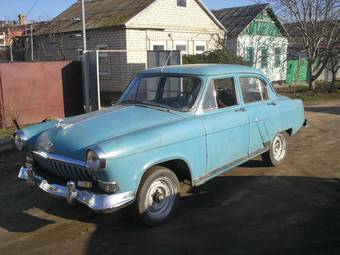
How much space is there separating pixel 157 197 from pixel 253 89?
2.52 metres

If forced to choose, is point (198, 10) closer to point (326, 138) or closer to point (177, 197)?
point (326, 138)

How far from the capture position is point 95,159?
4.20m

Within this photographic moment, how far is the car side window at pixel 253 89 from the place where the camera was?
245 inches

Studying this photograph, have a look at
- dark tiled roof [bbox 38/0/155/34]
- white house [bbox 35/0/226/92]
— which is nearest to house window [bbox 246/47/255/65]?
white house [bbox 35/0/226/92]

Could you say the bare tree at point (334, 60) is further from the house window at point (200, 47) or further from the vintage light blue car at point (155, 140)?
the vintage light blue car at point (155, 140)

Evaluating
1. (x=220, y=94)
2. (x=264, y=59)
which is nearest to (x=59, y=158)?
(x=220, y=94)

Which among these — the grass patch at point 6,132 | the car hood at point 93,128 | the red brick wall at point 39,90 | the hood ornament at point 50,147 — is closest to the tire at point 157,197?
the car hood at point 93,128

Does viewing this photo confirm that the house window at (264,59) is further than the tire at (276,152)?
Yes

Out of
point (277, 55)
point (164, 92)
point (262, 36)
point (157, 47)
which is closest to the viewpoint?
point (164, 92)

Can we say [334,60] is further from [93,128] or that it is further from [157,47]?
[93,128]

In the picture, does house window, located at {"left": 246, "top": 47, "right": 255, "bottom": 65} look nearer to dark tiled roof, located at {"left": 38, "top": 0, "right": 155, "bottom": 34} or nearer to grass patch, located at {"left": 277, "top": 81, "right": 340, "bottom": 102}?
grass patch, located at {"left": 277, "top": 81, "right": 340, "bottom": 102}

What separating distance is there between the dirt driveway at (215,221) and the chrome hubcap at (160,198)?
17 cm

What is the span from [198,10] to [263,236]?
1774 centimetres

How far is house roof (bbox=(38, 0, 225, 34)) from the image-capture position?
18250 millimetres
